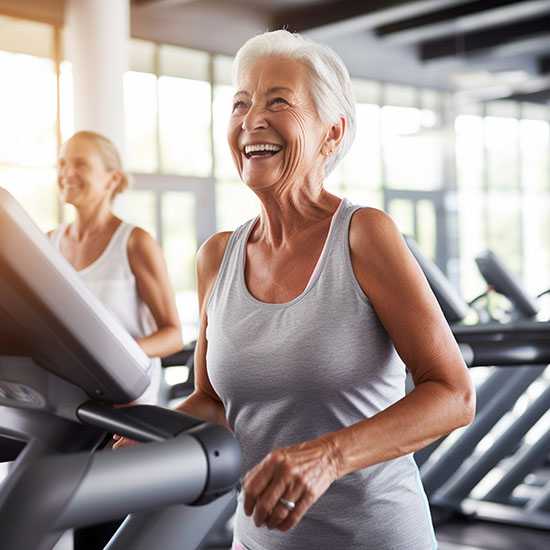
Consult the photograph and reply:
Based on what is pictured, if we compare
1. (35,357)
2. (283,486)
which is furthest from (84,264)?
(283,486)

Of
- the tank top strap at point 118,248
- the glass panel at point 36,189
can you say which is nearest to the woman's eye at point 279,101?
the tank top strap at point 118,248

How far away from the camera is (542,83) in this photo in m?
9.34

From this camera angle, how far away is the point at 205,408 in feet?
4.24

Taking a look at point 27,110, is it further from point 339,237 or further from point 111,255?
point 339,237

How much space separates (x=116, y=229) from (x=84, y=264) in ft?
0.39

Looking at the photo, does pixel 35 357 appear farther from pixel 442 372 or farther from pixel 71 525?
pixel 442 372

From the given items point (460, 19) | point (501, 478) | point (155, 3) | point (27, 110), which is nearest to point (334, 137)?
point (501, 478)

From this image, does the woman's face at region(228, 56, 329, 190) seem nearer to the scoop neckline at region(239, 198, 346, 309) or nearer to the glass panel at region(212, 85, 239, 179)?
the scoop neckline at region(239, 198, 346, 309)

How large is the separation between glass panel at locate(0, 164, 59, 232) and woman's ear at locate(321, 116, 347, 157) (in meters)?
6.25

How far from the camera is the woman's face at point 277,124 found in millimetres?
1184

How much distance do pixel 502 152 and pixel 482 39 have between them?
1430 mm

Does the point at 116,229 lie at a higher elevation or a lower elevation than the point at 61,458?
higher

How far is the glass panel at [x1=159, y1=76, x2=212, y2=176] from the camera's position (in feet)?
27.8

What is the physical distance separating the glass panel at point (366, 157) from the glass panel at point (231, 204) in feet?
4.58
